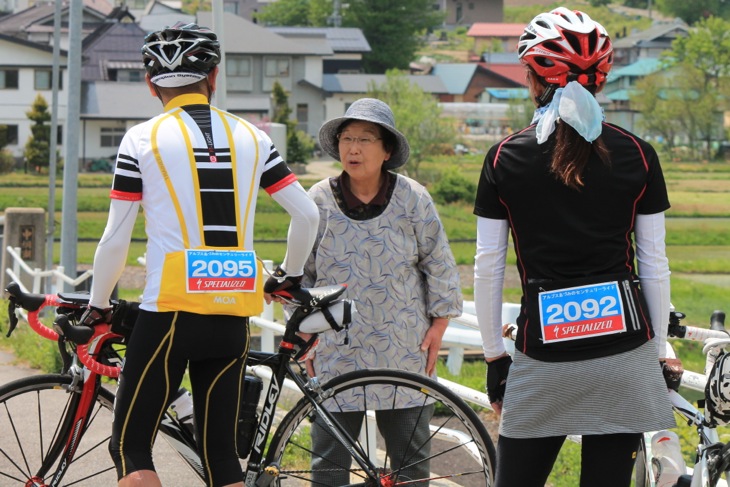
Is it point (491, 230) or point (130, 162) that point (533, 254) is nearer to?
point (491, 230)

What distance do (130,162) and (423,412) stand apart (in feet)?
4.25

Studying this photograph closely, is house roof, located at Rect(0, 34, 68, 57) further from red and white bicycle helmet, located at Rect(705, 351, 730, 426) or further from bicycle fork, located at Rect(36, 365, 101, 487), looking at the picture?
Result: red and white bicycle helmet, located at Rect(705, 351, 730, 426)

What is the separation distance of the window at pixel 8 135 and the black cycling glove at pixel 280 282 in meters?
64.7

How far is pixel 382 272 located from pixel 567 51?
4.49 feet

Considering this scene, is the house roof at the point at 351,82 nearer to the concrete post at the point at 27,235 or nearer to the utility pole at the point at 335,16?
the utility pole at the point at 335,16

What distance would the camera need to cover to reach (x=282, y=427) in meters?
3.63

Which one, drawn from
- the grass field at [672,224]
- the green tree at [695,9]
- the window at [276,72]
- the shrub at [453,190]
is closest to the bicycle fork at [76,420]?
the grass field at [672,224]

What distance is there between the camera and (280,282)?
3.60m

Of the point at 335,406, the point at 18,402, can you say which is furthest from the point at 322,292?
the point at 18,402

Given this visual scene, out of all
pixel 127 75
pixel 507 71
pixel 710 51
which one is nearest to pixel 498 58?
pixel 507 71

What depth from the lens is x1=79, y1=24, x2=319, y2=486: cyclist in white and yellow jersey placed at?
314 centimetres

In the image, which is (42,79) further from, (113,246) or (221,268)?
(221,268)

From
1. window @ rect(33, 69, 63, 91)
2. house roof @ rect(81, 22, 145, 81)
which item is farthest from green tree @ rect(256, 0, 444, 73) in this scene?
window @ rect(33, 69, 63, 91)

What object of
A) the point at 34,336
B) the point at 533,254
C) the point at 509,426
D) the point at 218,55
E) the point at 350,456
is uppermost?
the point at 218,55
